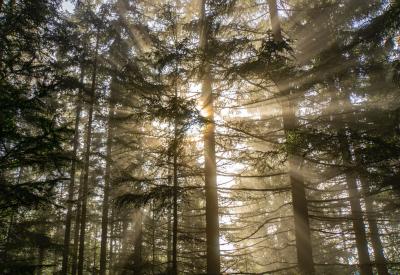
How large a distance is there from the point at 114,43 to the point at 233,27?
894 cm

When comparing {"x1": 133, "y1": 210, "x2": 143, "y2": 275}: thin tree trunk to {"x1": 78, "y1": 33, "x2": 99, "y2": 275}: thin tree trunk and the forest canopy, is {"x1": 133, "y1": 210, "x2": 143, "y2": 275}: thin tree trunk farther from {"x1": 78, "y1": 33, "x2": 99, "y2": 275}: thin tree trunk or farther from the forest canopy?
{"x1": 78, "y1": 33, "x2": 99, "y2": 275}: thin tree trunk

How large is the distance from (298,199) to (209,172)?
3159 millimetres

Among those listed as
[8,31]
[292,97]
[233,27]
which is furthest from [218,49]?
[8,31]

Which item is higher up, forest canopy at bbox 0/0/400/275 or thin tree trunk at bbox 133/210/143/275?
forest canopy at bbox 0/0/400/275

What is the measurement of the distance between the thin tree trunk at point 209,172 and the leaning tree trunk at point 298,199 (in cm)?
246

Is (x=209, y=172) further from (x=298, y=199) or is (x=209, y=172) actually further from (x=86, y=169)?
(x=86, y=169)

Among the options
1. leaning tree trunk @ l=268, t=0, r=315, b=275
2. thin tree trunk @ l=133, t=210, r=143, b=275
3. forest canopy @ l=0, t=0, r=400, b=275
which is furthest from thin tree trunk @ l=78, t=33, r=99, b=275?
leaning tree trunk @ l=268, t=0, r=315, b=275

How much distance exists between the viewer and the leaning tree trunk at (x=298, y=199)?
10022 mm

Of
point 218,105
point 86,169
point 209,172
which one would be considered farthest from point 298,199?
point 86,169

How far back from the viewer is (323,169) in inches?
624

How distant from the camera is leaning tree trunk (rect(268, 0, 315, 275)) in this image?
32.9 feet

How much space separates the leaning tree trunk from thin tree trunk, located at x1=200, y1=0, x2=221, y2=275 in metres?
2.46

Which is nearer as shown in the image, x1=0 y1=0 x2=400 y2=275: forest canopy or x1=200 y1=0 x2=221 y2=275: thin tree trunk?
x1=0 y1=0 x2=400 y2=275: forest canopy

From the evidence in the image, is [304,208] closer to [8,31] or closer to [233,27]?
[233,27]
